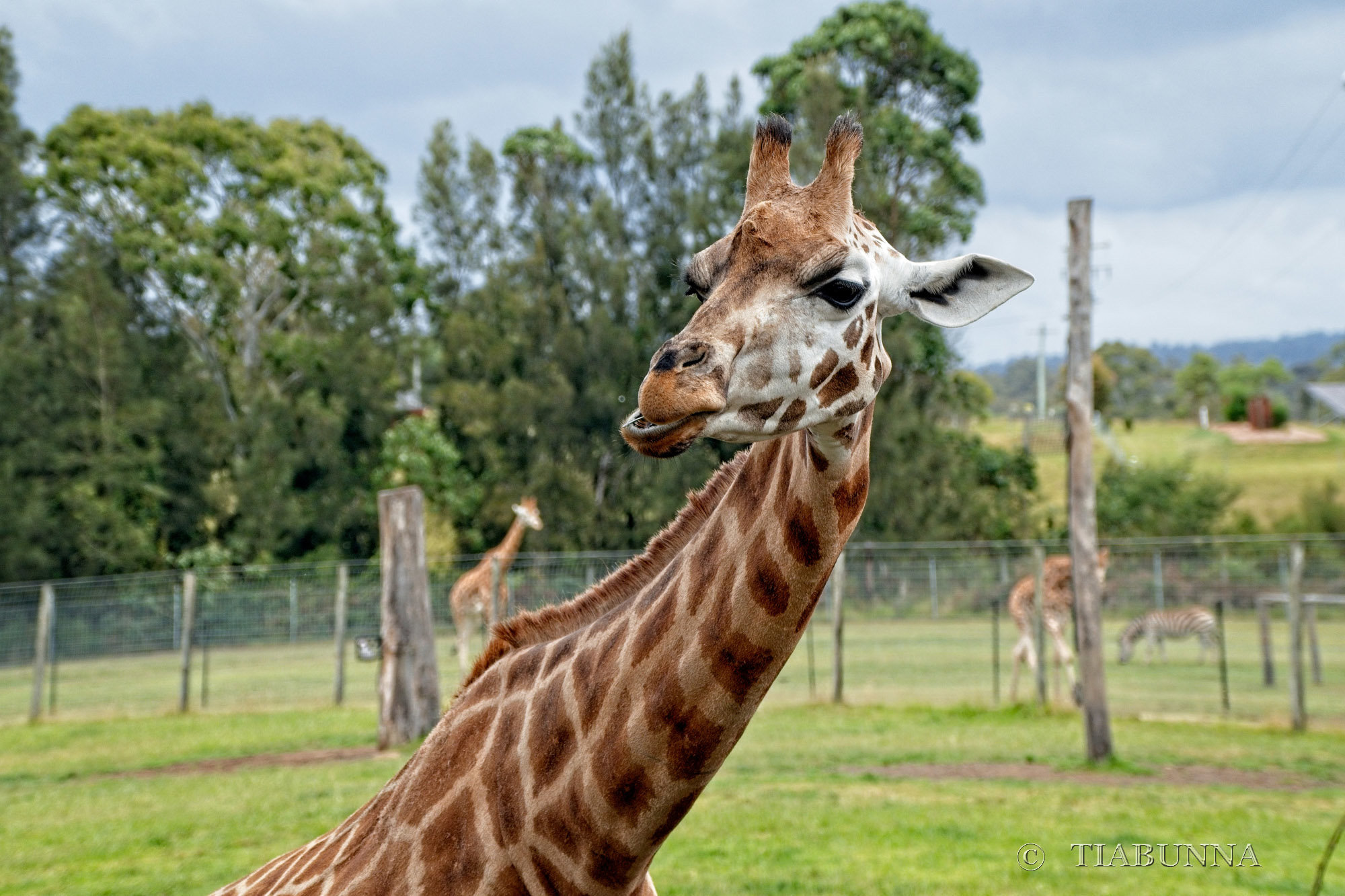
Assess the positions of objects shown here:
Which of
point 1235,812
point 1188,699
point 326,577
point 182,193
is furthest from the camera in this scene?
point 182,193

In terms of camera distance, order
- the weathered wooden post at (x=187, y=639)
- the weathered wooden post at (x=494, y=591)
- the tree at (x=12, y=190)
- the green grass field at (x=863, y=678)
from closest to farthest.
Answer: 1. the green grass field at (x=863, y=678)
2. the weathered wooden post at (x=494, y=591)
3. the weathered wooden post at (x=187, y=639)
4. the tree at (x=12, y=190)

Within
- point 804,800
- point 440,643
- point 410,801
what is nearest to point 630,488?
point 440,643

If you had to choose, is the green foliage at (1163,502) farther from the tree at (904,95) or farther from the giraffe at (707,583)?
the giraffe at (707,583)

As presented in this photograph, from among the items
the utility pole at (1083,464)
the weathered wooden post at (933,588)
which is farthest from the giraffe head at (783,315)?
the weathered wooden post at (933,588)

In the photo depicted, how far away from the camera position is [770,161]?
8.20 feet

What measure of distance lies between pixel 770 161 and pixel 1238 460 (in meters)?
62.6

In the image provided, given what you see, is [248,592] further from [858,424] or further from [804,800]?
[858,424]

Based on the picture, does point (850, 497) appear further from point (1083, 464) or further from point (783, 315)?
point (1083, 464)

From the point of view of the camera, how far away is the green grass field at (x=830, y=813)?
6.51 m

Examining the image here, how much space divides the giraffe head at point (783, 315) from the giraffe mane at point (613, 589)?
0.40 meters

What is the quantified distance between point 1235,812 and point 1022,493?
99.4 feet

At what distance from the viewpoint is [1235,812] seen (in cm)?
810

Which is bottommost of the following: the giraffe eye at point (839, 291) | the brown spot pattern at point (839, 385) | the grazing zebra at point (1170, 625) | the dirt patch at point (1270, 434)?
the grazing zebra at point (1170, 625)

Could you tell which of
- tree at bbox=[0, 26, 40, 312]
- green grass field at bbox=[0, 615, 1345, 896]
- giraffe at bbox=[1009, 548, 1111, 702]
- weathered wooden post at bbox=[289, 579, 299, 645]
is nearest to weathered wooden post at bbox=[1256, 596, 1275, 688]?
green grass field at bbox=[0, 615, 1345, 896]
